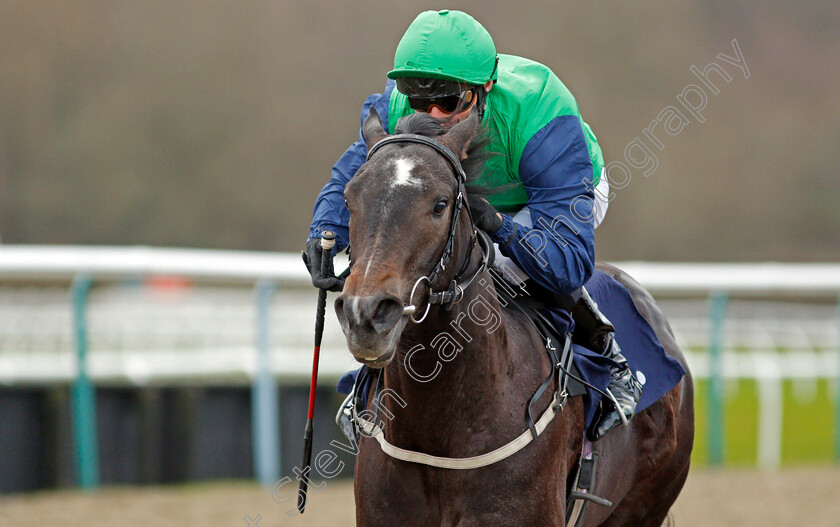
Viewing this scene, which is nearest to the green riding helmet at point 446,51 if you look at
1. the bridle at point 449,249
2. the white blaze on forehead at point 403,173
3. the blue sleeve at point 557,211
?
the blue sleeve at point 557,211

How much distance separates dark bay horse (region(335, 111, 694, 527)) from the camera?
2408 mm

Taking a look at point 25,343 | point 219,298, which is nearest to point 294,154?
point 219,298

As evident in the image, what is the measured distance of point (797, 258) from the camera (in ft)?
66.2

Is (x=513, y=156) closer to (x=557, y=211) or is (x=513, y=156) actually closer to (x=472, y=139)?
(x=557, y=211)

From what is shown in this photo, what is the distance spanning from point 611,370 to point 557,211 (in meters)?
0.74

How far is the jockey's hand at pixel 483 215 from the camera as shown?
2.81 meters

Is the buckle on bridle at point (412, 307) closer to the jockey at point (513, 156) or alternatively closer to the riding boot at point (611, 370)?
the jockey at point (513, 156)

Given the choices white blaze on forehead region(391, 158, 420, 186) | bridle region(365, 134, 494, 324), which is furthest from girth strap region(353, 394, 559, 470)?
white blaze on forehead region(391, 158, 420, 186)

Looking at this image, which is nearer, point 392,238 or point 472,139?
point 392,238

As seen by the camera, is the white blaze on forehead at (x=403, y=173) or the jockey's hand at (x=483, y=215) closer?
the white blaze on forehead at (x=403, y=173)

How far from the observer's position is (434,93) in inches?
119

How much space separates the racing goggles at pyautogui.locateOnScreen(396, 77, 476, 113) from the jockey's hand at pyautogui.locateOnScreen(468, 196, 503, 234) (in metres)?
0.37

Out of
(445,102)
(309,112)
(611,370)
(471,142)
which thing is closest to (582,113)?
(309,112)

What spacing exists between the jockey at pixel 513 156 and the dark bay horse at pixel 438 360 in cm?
16
